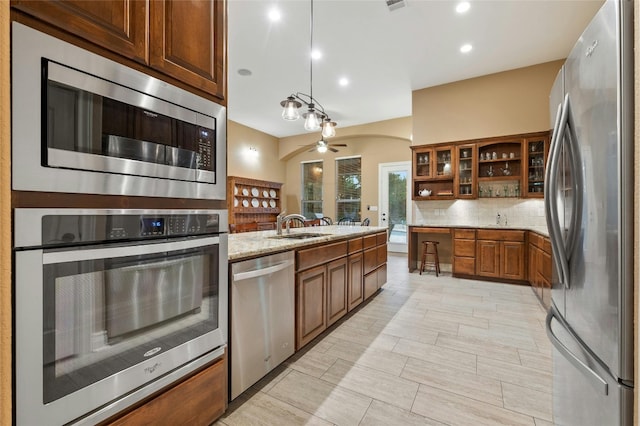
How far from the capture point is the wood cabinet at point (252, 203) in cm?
702

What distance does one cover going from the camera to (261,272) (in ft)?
5.80

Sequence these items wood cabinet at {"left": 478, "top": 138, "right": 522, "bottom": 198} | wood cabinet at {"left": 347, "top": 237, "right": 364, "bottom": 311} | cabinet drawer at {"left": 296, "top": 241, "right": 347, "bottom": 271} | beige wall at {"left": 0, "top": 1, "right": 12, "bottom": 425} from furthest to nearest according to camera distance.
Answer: wood cabinet at {"left": 478, "top": 138, "right": 522, "bottom": 198}
wood cabinet at {"left": 347, "top": 237, "right": 364, "bottom": 311}
cabinet drawer at {"left": 296, "top": 241, "right": 347, "bottom": 271}
beige wall at {"left": 0, "top": 1, "right": 12, "bottom": 425}

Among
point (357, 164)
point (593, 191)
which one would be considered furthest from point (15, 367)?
point (357, 164)

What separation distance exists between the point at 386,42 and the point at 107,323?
4.35 meters

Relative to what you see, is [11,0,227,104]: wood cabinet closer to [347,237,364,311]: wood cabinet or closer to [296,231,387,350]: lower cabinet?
[296,231,387,350]: lower cabinet

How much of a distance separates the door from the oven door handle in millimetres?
6587

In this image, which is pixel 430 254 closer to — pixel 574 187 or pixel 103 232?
pixel 574 187

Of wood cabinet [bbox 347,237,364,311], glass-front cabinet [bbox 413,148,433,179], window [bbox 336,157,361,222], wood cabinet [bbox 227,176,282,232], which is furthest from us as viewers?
window [bbox 336,157,361,222]

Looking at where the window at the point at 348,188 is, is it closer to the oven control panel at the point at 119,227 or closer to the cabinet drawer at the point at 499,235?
the cabinet drawer at the point at 499,235

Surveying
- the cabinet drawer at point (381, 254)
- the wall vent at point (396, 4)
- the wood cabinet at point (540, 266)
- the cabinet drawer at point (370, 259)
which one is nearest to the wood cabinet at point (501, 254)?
the wood cabinet at point (540, 266)

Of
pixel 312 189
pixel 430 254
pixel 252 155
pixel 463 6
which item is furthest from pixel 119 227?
pixel 312 189

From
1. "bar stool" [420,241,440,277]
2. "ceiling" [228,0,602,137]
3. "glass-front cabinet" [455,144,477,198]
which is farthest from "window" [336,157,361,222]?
"glass-front cabinet" [455,144,477,198]

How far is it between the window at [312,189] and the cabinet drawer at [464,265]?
4536 millimetres

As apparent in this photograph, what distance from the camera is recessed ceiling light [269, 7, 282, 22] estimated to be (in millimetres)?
3292
